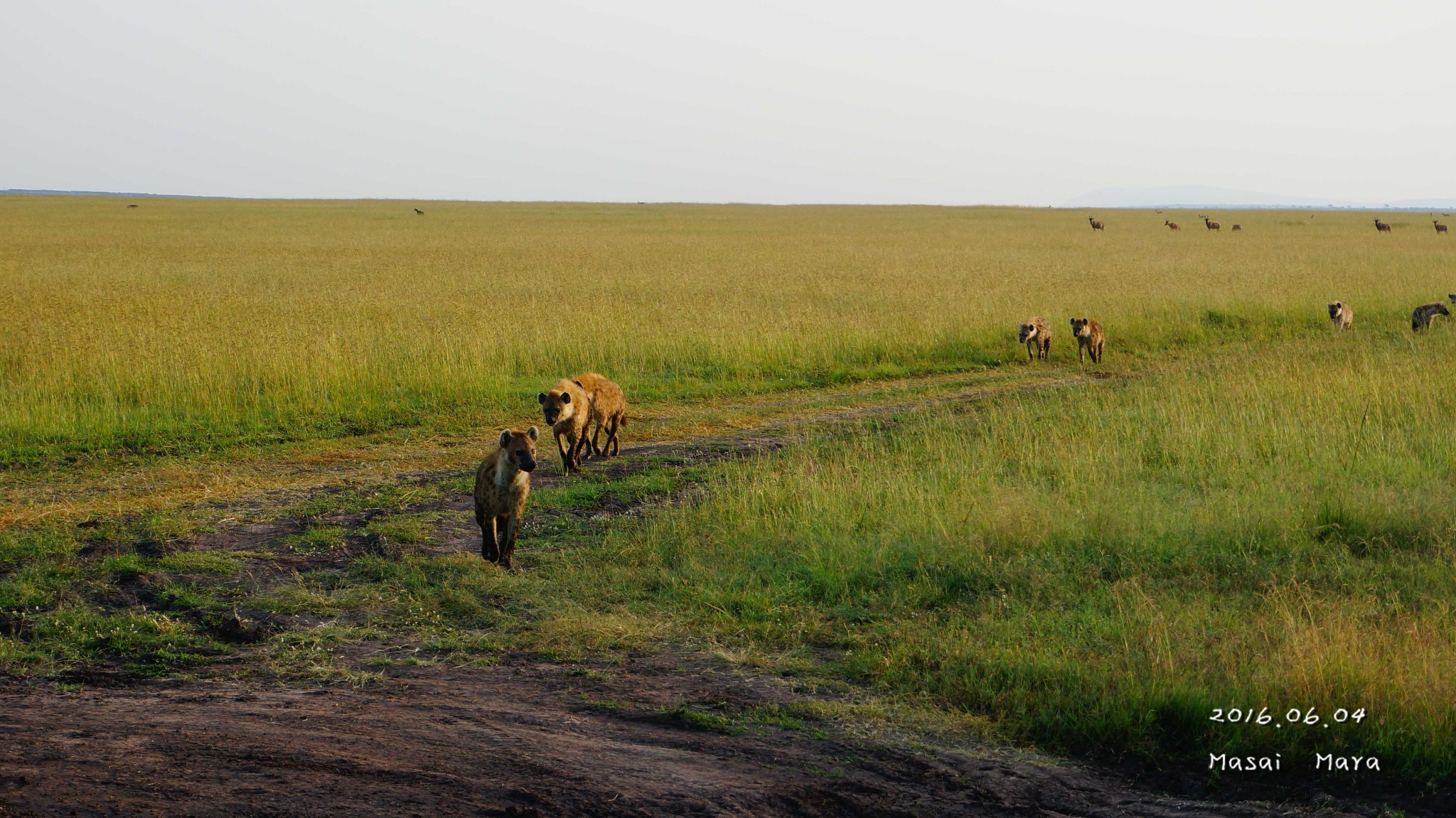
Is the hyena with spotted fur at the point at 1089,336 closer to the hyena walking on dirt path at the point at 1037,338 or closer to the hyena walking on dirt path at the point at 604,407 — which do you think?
the hyena walking on dirt path at the point at 1037,338

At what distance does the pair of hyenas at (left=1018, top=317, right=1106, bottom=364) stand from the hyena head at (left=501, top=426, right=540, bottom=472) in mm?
11118

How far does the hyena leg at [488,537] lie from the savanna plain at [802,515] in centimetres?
22

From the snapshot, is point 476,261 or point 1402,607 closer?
point 1402,607

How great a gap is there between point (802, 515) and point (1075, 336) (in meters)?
10.9

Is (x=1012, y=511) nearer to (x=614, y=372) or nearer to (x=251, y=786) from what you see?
(x=251, y=786)

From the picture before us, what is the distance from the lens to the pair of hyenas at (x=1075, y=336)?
16.8 metres

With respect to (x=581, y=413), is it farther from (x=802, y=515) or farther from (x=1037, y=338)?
(x=1037, y=338)

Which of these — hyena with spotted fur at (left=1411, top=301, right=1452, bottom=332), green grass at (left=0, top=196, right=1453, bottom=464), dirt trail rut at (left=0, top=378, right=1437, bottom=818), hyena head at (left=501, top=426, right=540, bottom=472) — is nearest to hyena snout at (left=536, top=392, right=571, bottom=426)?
hyena head at (left=501, top=426, right=540, bottom=472)

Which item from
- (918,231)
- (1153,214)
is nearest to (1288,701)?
(918,231)

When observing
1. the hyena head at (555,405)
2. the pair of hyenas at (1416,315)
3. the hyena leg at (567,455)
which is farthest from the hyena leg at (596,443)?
the pair of hyenas at (1416,315)

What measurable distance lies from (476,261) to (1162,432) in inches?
961

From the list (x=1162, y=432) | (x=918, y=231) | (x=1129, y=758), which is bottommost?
(x=1129, y=758)

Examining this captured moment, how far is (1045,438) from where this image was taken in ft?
34.7

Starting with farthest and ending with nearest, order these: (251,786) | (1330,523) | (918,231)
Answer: (918,231) → (1330,523) → (251,786)
